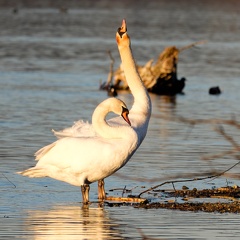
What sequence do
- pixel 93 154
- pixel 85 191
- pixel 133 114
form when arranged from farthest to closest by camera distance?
pixel 133 114 < pixel 85 191 < pixel 93 154

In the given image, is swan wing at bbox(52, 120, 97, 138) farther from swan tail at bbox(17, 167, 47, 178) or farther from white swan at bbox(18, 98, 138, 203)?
swan tail at bbox(17, 167, 47, 178)

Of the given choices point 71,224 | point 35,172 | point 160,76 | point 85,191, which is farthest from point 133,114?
point 160,76

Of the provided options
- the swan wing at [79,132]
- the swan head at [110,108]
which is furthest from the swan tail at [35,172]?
the swan head at [110,108]

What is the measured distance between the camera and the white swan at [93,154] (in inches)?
434

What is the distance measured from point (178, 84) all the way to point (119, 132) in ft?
47.3

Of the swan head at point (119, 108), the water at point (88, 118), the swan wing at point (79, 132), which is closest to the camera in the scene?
the water at point (88, 118)

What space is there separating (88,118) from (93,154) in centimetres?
834

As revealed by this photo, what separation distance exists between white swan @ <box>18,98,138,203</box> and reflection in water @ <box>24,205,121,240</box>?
393 mm

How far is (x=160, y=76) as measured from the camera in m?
25.0

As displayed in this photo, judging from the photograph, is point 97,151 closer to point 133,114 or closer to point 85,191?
point 85,191

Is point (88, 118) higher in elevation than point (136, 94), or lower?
higher

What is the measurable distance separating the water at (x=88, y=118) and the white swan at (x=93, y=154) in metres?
0.33

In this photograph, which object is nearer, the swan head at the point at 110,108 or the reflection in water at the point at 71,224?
the reflection in water at the point at 71,224

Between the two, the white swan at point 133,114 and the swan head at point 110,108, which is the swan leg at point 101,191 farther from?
the swan head at point 110,108
